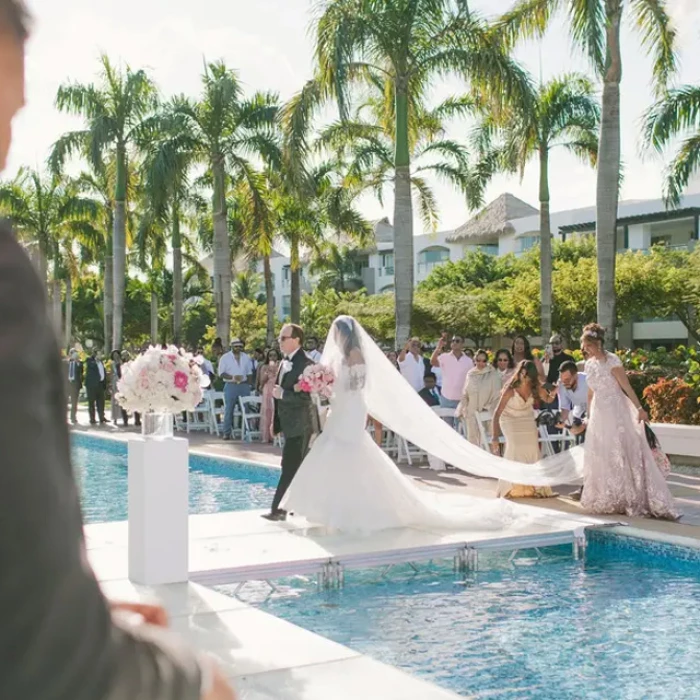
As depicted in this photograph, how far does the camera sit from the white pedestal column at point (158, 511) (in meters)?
7.71

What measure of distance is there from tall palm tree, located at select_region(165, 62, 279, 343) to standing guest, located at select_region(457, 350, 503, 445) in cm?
1552

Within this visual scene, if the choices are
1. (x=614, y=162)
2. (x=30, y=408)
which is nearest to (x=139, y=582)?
(x=30, y=408)

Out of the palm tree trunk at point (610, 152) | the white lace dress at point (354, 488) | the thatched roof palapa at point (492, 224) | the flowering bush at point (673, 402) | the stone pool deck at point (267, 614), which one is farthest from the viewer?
the thatched roof palapa at point (492, 224)

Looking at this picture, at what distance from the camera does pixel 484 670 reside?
6398 mm

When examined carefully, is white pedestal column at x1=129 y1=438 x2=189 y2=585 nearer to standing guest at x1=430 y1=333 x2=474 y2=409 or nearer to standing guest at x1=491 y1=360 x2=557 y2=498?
standing guest at x1=491 y1=360 x2=557 y2=498

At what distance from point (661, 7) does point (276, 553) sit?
1308 cm

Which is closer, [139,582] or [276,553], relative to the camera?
[139,582]

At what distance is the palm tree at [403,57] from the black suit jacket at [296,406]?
35.1ft

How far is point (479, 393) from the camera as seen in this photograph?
1497cm

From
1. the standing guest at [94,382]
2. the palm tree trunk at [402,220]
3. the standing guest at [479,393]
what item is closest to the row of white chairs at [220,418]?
the standing guest at [94,382]

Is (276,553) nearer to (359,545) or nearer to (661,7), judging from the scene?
(359,545)

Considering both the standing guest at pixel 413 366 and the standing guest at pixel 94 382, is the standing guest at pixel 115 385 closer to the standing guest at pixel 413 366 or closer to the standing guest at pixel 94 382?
the standing guest at pixel 94 382

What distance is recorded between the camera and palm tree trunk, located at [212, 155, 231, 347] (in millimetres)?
29812

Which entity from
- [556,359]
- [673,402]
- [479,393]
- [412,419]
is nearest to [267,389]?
[479,393]
